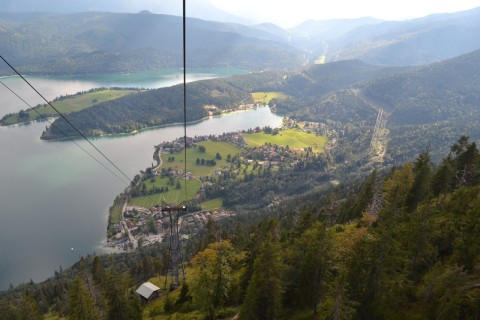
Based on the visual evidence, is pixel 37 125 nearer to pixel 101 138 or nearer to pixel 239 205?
pixel 101 138

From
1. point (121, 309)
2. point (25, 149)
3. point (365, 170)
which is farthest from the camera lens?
point (25, 149)

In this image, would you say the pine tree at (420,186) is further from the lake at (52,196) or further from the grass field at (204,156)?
the grass field at (204,156)

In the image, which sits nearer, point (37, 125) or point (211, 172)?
point (211, 172)

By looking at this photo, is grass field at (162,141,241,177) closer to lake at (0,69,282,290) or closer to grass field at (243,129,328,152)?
lake at (0,69,282,290)

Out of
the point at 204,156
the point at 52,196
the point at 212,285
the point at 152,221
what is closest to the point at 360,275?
the point at 212,285

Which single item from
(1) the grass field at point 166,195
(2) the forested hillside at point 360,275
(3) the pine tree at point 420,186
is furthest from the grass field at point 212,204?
(3) the pine tree at point 420,186

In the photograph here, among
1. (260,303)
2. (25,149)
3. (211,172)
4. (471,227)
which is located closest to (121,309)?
(260,303)

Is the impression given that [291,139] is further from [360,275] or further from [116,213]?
[360,275]
